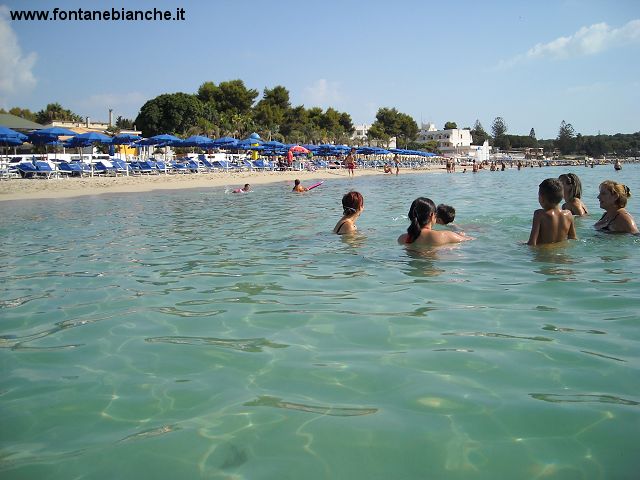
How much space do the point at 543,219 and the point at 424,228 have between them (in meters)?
1.24

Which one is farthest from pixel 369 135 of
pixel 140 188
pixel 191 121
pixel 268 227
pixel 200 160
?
pixel 268 227

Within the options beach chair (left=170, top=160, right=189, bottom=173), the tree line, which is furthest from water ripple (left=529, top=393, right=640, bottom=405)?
the tree line

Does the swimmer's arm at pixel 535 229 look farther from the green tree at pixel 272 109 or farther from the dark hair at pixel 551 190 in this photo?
the green tree at pixel 272 109

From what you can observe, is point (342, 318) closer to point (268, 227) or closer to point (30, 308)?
point (30, 308)

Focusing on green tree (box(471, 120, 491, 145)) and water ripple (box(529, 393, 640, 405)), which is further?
green tree (box(471, 120, 491, 145))

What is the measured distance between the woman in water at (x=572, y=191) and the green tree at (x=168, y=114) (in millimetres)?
52382

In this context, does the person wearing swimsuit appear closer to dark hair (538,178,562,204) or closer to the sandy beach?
dark hair (538,178,562,204)

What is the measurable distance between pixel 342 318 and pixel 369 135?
90.0 meters

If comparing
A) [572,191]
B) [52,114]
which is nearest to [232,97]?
[52,114]

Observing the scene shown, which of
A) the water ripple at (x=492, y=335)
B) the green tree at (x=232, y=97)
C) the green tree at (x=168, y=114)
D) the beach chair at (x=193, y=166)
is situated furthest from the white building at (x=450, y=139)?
the water ripple at (x=492, y=335)

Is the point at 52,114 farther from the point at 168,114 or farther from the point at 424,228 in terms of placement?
the point at 424,228

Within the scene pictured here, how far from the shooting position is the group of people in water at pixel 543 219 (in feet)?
18.1

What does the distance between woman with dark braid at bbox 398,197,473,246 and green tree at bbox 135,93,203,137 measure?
53.8 metres

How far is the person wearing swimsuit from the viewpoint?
6891mm
